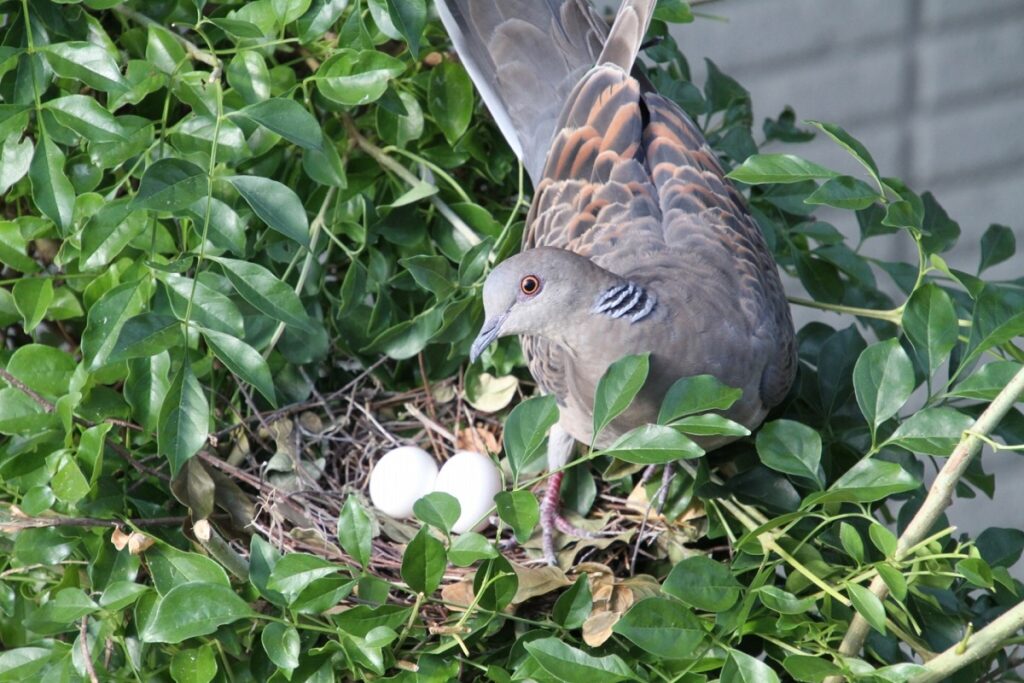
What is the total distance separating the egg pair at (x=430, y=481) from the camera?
1103mm

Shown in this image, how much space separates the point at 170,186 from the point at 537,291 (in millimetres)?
317

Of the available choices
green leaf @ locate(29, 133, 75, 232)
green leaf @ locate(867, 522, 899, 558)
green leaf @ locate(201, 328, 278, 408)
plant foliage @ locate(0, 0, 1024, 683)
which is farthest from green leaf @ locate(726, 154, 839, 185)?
green leaf @ locate(29, 133, 75, 232)

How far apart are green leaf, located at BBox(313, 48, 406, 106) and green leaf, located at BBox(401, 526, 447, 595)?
0.36 m

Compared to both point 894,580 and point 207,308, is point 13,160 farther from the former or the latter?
point 894,580

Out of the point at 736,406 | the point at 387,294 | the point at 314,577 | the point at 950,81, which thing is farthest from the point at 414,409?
the point at 950,81

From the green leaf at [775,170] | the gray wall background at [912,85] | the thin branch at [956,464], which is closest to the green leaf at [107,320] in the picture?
the green leaf at [775,170]

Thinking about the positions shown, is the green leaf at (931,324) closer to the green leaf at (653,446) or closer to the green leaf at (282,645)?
the green leaf at (653,446)

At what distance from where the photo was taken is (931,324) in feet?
2.76

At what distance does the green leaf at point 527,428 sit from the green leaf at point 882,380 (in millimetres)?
215

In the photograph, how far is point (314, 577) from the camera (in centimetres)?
76

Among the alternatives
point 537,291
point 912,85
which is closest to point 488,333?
point 537,291

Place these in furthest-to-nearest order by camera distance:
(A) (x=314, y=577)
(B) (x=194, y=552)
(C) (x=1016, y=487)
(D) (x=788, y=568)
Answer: (C) (x=1016, y=487)
(D) (x=788, y=568)
(B) (x=194, y=552)
(A) (x=314, y=577)

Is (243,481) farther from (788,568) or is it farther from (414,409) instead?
(788,568)

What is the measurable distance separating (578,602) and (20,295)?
1.54 feet
